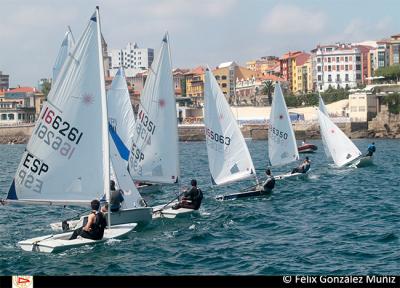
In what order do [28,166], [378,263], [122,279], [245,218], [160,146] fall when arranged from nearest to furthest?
[122,279]
[378,263]
[28,166]
[245,218]
[160,146]

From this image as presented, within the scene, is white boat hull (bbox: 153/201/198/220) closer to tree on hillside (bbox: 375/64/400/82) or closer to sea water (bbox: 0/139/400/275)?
sea water (bbox: 0/139/400/275)

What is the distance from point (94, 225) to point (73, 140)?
2585 mm

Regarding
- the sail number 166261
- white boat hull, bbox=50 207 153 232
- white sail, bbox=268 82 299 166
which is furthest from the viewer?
white sail, bbox=268 82 299 166

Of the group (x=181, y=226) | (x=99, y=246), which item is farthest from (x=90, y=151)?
(x=181, y=226)

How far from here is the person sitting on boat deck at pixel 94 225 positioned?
78.4ft

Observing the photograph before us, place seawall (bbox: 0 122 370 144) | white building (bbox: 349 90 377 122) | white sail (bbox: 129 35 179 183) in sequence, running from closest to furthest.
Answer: white sail (bbox: 129 35 179 183)
seawall (bbox: 0 122 370 144)
white building (bbox: 349 90 377 122)

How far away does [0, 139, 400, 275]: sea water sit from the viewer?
2145cm

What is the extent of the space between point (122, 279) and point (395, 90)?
14459 cm

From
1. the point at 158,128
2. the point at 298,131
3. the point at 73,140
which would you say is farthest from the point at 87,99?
the point at 298,131

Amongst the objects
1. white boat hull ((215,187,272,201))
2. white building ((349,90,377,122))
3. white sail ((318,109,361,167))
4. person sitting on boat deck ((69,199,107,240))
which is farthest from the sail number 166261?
white building ((349,90,377,122))

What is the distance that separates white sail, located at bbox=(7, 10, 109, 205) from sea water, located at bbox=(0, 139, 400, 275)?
176cm

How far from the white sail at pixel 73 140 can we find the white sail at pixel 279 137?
2577 cm

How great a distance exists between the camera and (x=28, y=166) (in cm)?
2414

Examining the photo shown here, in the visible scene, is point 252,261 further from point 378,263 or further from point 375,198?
point 375,198
